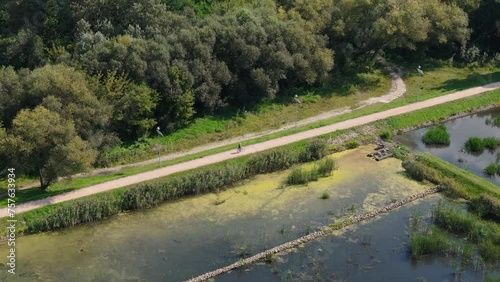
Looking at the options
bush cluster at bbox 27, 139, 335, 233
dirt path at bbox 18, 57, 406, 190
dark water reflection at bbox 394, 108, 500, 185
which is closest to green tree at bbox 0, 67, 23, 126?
dirt path at bbox 18, 57, 406, 190

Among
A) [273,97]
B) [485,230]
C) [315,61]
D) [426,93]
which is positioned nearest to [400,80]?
[426,93]

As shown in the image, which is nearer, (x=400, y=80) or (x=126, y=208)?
(x=126, y=208)

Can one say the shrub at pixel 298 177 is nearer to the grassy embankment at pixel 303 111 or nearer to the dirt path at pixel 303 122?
the grassy embankment at pixel 303 111

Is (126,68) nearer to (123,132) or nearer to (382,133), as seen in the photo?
(123,132)

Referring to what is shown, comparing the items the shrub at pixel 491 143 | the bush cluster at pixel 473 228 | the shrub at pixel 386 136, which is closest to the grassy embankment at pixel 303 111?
the shrub at pixel 386 136

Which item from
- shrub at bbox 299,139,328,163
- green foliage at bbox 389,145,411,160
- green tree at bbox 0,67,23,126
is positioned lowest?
green foliage at bbox 389,145,411,160

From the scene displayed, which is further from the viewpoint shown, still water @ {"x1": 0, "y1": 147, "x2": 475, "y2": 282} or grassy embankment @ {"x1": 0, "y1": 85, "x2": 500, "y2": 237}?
grassy embankment @ {"x1": 0, "y1": 85, "x2": 500, "y2": 237}

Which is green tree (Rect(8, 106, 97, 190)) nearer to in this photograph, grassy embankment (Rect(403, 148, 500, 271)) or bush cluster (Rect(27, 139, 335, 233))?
bush cluster (Rect(27, 139, 335, 233))
